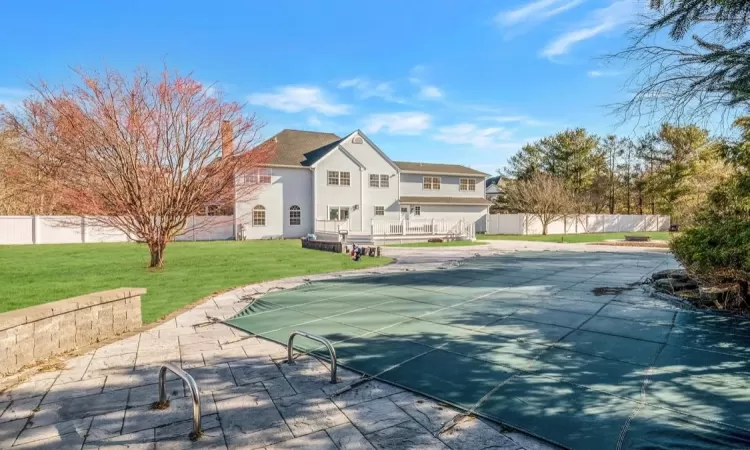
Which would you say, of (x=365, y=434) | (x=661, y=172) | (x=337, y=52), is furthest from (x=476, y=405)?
(x=661, y=172)

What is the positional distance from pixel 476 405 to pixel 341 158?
2516 centimetres

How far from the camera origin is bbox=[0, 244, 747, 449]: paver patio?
262cm

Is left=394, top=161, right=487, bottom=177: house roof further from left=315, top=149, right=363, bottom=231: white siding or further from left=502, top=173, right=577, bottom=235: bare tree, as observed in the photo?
left=315, top=149, right=363, bottom=231: white siding

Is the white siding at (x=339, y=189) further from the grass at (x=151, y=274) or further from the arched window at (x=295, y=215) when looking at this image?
the grass at (x=151, y=274)

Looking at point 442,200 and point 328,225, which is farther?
point 442,200

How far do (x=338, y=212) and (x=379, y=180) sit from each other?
4.11m

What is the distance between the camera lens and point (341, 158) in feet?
89.4

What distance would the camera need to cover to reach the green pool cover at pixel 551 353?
2.78m

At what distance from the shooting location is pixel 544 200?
106 feet

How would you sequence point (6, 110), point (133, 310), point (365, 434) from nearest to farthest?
point (365, 434) → point (133, 310) → point (6, 110)

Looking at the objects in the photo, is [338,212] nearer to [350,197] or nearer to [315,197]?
[350,197]

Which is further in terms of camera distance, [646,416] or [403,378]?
[403,378]

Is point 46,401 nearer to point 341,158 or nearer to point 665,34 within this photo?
point 665,34

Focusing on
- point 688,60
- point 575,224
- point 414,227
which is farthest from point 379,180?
point 688,60
